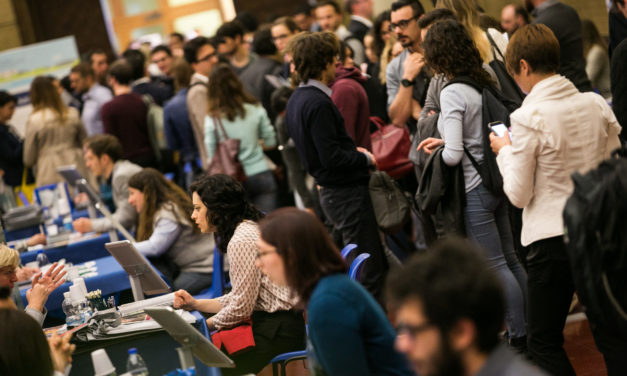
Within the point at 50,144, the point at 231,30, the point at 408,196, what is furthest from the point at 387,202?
the point at 50,144

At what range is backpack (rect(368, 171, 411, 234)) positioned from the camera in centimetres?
425

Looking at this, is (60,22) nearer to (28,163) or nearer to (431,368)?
(28,163)

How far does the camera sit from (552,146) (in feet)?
8.98

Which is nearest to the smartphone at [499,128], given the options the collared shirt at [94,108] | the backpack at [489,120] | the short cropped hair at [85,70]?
the backpack at [489,120]

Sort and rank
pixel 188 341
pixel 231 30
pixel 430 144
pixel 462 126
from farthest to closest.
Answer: pixel 231 30 < pixel 430 144 < pixel 462 126 < pixel 188 341

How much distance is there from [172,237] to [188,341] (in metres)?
2.01

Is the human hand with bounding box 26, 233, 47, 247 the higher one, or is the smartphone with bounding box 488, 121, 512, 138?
the smartphone with bounding box 488, 121, 512, 138

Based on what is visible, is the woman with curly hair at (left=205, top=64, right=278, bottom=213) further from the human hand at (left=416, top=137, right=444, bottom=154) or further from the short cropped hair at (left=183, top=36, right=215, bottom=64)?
the human hand at (left=416, top=137, right=444, bottom=154)

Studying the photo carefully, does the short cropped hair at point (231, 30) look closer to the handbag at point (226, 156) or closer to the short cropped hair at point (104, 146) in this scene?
the handbag at point (226, 156)

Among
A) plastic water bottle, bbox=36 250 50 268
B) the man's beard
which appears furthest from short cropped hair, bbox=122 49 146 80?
the man's beard

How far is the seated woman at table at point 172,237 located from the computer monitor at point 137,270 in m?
0.40

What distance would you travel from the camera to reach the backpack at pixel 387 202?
4246 millimetres

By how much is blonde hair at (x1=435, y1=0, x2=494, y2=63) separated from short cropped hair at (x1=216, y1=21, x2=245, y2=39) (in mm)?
3030

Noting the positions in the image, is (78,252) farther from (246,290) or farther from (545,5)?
(545,5)
